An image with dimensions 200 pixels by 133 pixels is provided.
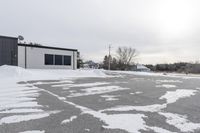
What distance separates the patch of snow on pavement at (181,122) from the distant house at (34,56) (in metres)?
16.9

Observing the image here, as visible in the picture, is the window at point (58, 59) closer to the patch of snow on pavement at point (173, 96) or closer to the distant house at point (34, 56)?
the distant house at point (34, 56)

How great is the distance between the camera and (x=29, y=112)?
5367mm

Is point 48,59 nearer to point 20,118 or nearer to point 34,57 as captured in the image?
point 34,57

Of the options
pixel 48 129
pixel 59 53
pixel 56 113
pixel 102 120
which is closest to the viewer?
pixel 48 129

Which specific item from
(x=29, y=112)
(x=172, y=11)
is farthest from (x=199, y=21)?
(x=29, y=112)

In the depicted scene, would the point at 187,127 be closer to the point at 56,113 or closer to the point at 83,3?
the point at 56,113

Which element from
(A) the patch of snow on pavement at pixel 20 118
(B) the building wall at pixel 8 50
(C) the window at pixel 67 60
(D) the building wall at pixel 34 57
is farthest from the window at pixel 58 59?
(A) the patch of snow on pavement at pixel 20 118

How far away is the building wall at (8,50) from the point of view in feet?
60.3

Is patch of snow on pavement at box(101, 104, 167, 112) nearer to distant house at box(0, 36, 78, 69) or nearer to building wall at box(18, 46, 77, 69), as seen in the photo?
distant house at box(0, 36, 78, 69)

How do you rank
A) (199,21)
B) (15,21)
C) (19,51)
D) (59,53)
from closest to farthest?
1. (199,21)
2. (19,51)
3. (15,21)
4. (59,53)

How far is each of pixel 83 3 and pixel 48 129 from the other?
13.1 meters

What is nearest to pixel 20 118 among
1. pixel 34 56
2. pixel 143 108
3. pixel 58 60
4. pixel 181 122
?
pixel 143 108

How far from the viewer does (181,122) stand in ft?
15.5

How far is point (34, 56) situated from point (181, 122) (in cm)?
1876
